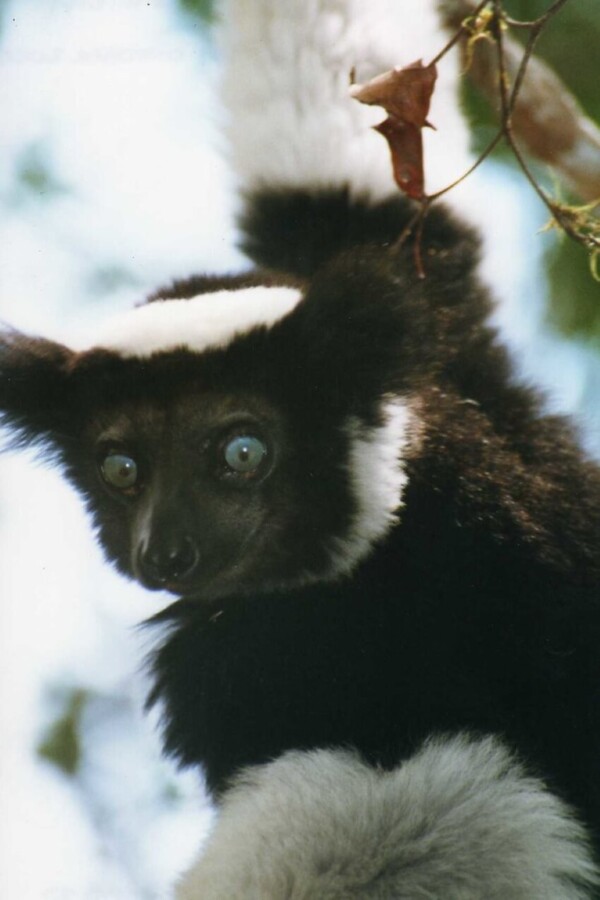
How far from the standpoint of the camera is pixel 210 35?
146 inches

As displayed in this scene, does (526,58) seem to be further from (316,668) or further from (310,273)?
(316,668)

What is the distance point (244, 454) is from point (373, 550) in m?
0.40

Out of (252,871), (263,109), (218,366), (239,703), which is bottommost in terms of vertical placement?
(252,871)

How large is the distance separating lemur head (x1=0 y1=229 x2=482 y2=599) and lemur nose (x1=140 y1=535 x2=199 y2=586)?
0.47 ft

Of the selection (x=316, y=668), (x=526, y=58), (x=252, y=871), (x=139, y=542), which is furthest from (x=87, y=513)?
(x=526, y=58)

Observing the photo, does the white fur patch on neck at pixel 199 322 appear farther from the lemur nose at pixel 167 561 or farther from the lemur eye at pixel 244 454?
the lemur nose at pixel 167 561

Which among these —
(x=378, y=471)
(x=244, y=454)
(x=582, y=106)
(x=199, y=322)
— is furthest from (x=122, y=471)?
(x=582, y=106)

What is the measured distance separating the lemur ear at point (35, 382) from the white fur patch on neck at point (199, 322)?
144 millimetres

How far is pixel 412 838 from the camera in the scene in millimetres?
2953

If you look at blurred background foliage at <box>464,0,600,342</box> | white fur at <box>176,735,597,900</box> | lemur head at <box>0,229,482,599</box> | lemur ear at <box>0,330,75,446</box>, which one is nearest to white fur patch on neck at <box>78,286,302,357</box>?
lemur head at <box>0,229,482,599</box>

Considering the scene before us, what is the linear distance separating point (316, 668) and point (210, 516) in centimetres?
48

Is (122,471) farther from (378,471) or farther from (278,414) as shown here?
(378,471)

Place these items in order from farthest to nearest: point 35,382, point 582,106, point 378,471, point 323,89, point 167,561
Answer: point 582,106 → point 323,89 → point 35,382 → point 378,471 → point 167,561

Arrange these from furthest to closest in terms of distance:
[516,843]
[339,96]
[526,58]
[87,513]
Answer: [339,96], [87,513], [516,843], [526,58]
